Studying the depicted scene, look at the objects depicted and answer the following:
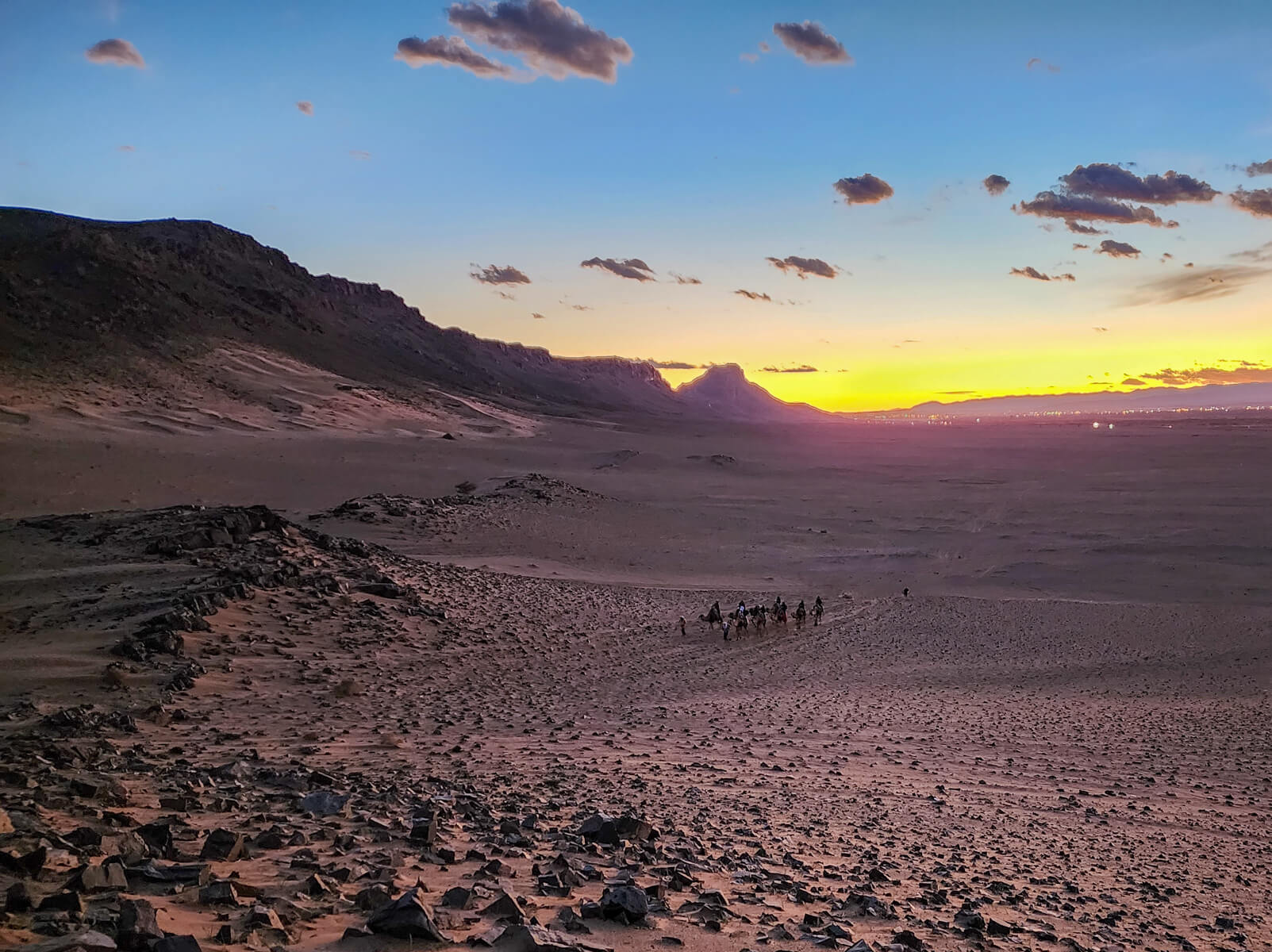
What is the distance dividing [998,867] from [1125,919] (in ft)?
3.69

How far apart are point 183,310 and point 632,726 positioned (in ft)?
282

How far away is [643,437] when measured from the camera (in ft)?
320

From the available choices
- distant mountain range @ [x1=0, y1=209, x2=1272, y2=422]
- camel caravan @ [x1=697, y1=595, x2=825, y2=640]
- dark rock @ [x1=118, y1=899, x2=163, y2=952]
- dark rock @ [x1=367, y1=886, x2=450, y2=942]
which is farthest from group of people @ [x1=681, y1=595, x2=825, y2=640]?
distant mountain range @ [x1=0, y1=209, x2=1272, y2=422]

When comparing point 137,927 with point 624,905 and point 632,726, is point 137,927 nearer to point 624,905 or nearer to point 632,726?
point 624,905

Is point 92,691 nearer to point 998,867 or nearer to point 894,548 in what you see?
point 998,867

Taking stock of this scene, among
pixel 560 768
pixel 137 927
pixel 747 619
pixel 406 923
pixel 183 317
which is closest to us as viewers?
pixel 137 927

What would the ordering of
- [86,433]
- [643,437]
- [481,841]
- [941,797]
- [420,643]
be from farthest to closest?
[643,437]
[86,433]
[420,643]
[941,797]
[481,841]

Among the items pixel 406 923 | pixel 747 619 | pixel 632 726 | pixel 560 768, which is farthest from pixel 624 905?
pixel 747 619

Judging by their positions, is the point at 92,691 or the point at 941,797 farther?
the point at 92,691

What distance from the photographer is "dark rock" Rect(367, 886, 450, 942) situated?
462 centimetres

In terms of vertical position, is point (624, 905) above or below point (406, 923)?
below

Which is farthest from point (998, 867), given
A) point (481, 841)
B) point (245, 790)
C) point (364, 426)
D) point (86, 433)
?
point (364, 426)

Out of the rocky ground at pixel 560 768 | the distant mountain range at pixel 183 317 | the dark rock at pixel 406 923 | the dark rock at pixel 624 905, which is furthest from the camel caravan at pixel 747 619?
the distant mountain range at pixel 183 317

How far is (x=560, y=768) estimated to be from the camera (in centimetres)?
993
